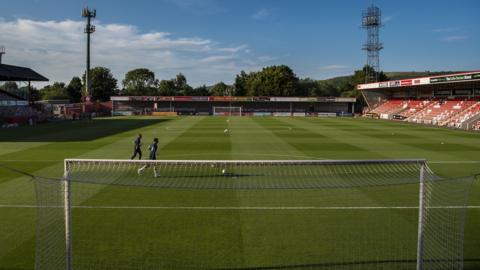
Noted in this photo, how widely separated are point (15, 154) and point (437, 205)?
21613mm

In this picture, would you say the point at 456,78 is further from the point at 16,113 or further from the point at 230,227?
the point at 16,113

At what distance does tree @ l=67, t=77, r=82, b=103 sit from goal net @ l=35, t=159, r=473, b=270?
115272mm

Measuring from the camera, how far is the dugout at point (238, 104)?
91.6 meters

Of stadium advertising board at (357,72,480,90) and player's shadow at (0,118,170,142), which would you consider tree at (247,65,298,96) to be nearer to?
stadium advertising board at (357,72,480,90)

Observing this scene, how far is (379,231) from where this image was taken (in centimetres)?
1048

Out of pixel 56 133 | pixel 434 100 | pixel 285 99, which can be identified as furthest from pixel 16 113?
pixel 434 100

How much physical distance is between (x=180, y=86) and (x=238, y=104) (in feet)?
171

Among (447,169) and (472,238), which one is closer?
(472,238)

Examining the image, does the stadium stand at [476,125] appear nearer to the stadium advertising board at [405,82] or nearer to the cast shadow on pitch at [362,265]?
the stadium advertising board at [405,82]

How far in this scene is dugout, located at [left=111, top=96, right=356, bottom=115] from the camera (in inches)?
3607

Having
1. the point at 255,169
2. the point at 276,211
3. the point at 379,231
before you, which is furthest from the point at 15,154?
the point at 379,231

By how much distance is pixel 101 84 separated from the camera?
118750 millimetres

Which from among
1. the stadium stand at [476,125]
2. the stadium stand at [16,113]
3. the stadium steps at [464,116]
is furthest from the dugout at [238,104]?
the stadium stand at [476,125]

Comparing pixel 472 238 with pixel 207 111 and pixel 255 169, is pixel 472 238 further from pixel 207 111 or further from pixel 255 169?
pixel 207 111
